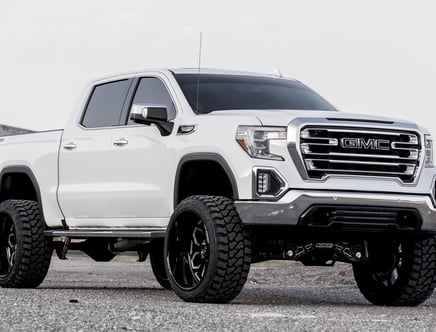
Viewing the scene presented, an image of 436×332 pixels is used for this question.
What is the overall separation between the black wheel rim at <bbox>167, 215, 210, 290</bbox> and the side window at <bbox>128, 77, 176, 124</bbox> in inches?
44.2

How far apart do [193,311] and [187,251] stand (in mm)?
1344

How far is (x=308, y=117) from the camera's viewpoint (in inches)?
386

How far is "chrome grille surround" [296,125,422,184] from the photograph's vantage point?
973 centimetres

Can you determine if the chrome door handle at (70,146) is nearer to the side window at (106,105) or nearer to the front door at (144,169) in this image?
the side window at (106,105)

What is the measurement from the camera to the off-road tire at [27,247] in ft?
40.0

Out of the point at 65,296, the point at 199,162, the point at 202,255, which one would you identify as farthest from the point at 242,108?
the point at 65,296

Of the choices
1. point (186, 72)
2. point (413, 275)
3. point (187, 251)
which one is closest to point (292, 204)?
point (187, 251)

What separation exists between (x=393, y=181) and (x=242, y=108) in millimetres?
1571

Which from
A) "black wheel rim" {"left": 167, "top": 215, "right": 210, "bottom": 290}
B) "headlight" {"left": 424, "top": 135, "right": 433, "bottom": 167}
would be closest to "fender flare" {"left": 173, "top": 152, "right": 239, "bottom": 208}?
"black wheel rim" {"left": 167, "top": 215, "right": 210, "bottom": 290}

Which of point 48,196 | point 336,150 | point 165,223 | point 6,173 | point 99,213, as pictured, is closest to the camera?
point 336,150

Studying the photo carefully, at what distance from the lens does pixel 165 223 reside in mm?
10648

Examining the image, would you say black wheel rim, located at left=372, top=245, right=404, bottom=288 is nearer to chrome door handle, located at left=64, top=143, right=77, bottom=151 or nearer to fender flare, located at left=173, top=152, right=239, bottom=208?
fender flare, located at left=173, top=152, right=239, bottom=208

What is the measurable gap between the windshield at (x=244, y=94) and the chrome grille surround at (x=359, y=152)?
47.8 inches

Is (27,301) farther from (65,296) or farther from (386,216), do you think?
(386,216)
